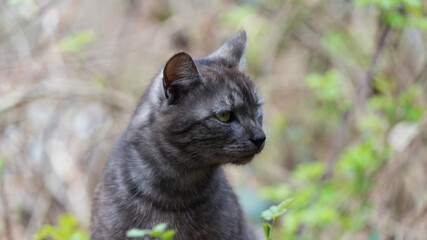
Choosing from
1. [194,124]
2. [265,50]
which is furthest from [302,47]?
[194,124]

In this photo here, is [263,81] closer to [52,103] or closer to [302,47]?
[302,47]

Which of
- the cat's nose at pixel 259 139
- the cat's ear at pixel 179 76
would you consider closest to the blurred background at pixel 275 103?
the cat's nose at pixel 259 139

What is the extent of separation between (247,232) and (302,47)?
3.45 m

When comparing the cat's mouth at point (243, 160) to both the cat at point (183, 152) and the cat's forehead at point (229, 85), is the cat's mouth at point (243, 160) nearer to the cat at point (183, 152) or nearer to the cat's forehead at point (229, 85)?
the cat at point (183, 152)

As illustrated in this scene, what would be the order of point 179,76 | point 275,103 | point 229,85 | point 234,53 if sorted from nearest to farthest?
point 179,76 < point 229,85 < point 234,53 < point 275,103

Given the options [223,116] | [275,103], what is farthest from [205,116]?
[275,103]

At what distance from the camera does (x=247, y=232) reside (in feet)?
10.1

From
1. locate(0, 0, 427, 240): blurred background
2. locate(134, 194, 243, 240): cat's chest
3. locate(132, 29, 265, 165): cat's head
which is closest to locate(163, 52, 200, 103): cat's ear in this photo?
locate(132, 29, 265, 165): cat's head

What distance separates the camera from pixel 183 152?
2.58 meters

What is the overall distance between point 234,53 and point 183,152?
626 mm

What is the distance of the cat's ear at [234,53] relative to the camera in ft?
9.49

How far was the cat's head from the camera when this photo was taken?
2543 millimetres

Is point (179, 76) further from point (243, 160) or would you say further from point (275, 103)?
point (275, 103)

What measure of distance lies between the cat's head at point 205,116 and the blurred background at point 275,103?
726 millimetres
